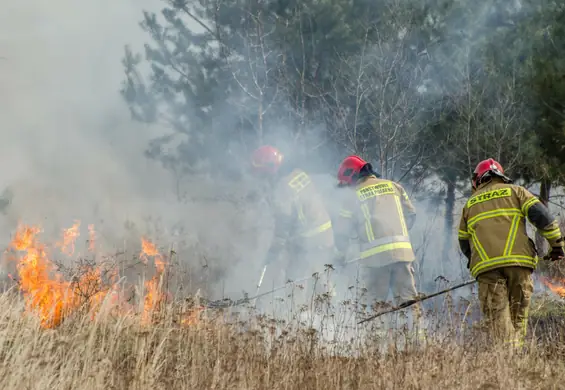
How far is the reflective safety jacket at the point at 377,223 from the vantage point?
6.31 meters

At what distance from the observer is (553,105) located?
1022cm

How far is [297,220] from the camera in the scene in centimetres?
764

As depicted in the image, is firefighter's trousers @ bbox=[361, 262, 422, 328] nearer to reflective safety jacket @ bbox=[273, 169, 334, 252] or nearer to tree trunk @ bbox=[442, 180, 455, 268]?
reflective safety jacket @ bbox=[273, 169, 334, 252]

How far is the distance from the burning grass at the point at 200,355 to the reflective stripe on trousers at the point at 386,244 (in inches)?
44.8

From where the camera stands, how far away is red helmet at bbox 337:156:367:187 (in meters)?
6.68

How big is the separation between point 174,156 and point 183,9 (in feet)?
10.9

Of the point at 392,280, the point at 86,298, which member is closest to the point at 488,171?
the point at 392,280

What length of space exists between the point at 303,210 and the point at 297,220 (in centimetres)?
21

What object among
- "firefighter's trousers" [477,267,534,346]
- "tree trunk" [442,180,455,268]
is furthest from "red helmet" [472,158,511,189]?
"tree trunk" [442,180,455,268]

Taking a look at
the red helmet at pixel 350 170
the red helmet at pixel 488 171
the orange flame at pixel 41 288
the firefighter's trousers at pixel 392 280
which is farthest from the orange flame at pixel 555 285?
the orange flame at pixel 41 288

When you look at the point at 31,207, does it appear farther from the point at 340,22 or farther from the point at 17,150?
the point at 340,22

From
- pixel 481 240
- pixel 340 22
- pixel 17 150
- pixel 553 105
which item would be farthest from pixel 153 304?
pixel 17 150

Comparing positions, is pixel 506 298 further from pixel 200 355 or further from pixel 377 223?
pixel 200 355

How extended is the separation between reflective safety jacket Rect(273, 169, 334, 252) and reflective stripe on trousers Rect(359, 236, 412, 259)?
1.21m
